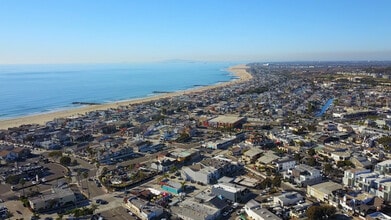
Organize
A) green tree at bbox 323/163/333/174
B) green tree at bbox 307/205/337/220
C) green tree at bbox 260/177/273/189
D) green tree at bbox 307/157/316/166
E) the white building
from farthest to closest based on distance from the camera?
1. green tree at bbox 307/157/316/166
2. green tree at bbox 323/163/333/174
3. green tree at bbox 260/177/273/189
4. the white building
5. green tree at bbox 307/205/337/220

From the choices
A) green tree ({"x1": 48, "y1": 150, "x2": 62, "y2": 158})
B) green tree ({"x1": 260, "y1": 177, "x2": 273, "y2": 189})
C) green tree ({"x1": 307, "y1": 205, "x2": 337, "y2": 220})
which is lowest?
green tree ({"x1": 48, "y1": 150, "x2": 62, "y2": 158})

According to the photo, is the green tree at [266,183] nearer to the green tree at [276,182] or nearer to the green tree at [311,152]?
the green tree at [276,182]

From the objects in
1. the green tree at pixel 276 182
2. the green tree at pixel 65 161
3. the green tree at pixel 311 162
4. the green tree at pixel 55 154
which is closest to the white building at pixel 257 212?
the green tree at pixel 276 182

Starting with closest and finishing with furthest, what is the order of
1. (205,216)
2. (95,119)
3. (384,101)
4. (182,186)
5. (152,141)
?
1. (205,216)
2. (182,186)
3. (152,141)
4. (95,119)
5. (384,101)

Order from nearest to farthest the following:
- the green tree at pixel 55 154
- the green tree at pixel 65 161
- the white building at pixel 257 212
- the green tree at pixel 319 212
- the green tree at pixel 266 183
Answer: the green tree at pixel 319 212 < the white building at pixel 257 212 < the green tree at pixel 266 183 < the green tree at pixel 65 161 < the green tree at pixel 55 154

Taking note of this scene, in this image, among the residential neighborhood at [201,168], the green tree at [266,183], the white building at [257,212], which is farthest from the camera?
the green tree at [266,183]

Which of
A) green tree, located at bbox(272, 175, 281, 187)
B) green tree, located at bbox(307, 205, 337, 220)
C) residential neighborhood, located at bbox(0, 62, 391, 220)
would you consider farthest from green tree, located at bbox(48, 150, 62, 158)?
green tree, located at bbox(307, 205, 337, 220)

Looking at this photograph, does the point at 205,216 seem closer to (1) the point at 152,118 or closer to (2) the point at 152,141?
(2) the point at 152,141

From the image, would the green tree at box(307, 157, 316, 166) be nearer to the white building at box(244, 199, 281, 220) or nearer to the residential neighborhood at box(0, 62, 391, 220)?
the residential neighborhood at box(0, 62, 391, 220)

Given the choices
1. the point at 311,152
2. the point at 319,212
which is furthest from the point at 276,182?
the point at 311,152

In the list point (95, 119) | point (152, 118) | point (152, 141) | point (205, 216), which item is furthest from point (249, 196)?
point (95, 119)

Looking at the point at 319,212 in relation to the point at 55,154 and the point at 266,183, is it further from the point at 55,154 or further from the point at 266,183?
the point at 55,154
